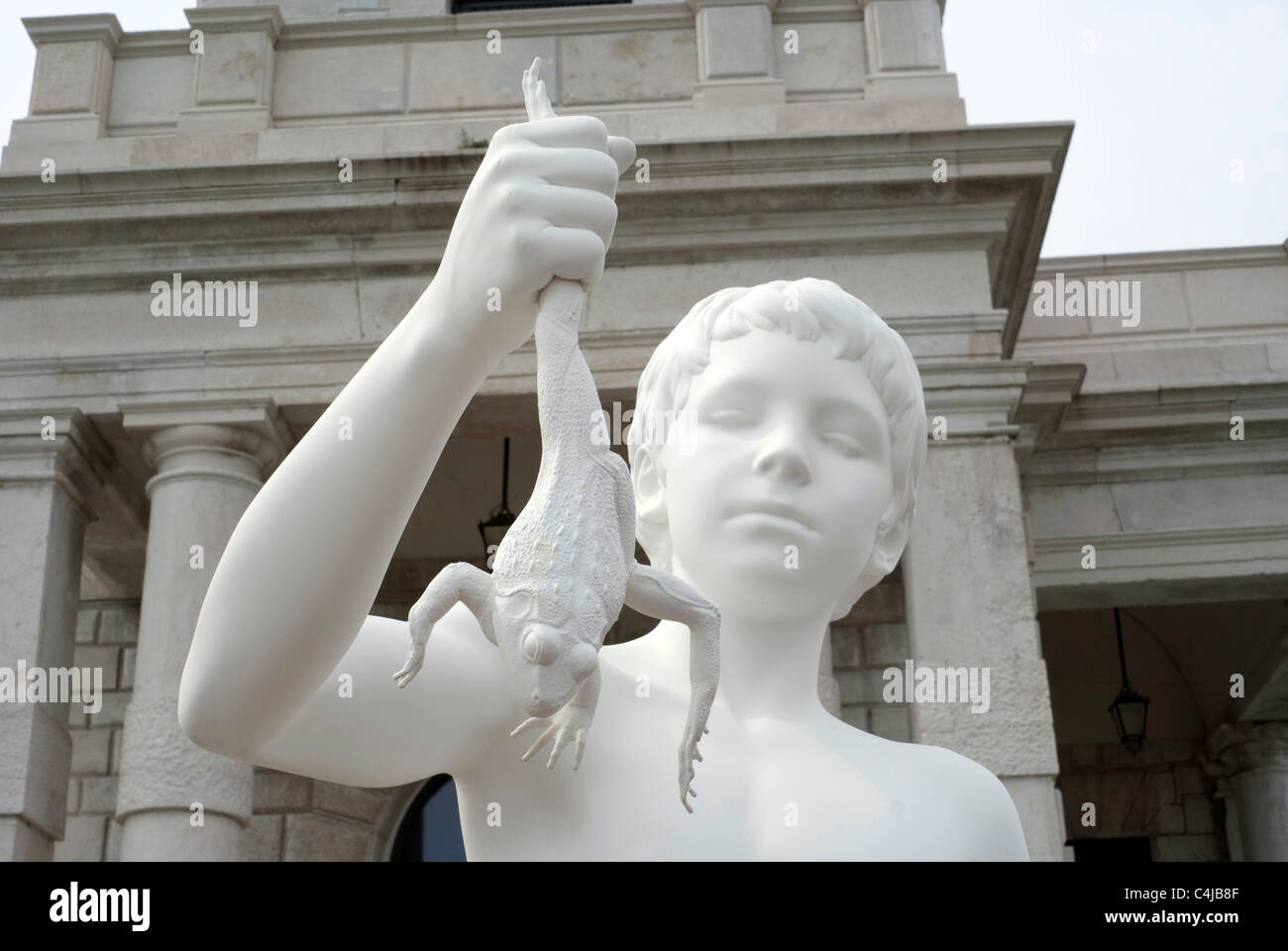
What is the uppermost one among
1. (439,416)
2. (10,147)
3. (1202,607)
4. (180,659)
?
(10,147)

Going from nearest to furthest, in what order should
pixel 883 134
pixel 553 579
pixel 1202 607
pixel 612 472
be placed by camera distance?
pixel 553 579 → pixel 612 472 → pixel 883 134 → pixel 1202 607

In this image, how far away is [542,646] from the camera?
70.4 inches

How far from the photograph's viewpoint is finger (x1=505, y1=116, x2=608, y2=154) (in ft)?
6.98

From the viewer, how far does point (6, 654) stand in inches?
324

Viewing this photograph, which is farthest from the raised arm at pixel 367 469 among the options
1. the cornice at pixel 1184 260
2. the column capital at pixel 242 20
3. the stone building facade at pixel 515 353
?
the cornice at pixel 1184 260

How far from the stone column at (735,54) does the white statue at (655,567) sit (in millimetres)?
6969

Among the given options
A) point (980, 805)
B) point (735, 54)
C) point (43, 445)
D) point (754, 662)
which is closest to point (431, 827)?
point (43, 445)

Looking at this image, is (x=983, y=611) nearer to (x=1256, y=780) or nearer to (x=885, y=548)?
(x=885, y=548)

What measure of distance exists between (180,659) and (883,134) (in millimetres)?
4462

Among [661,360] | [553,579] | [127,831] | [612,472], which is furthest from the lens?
[127,831]

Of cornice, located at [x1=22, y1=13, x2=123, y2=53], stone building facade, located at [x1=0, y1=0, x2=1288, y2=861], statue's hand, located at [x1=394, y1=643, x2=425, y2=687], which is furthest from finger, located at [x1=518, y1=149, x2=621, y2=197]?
cornice, located at [x1=22, y1=13, x2=123, y2=53]

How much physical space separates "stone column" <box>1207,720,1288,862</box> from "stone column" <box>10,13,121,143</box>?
10.2 m
